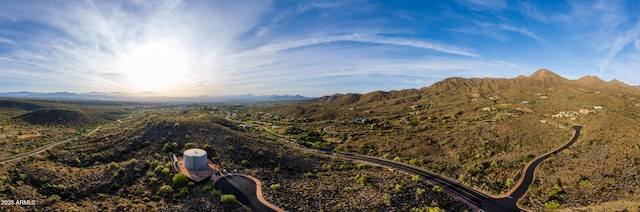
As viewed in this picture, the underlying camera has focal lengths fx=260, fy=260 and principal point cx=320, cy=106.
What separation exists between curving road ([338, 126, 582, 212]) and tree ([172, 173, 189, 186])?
38.2m

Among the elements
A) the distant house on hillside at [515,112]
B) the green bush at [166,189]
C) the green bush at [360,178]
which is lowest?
the green bush at [360,178]

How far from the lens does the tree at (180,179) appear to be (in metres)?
34.5

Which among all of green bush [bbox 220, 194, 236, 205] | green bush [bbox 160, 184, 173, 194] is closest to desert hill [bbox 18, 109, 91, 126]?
green bush [bbox 160, 184, 173, 194]

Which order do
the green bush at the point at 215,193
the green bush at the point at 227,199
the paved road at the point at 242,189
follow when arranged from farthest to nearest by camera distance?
the green bush at the point at 215,193, the paved road at the point at 242,189, the green bush at the point at 227,199

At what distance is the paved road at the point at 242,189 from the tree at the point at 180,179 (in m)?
3.79

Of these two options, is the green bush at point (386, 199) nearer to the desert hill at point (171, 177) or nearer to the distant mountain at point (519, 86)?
the desert hill at point (171, 177)

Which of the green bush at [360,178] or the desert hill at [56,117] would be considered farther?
the desert hill at [56,117]

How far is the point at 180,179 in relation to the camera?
34.8 m

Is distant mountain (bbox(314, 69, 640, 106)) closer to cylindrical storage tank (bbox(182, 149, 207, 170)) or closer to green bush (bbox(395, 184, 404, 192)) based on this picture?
green bush (bbox(395, 184, 404, 192))

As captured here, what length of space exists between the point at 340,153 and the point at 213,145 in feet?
106

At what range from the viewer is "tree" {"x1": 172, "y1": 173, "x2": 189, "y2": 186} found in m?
34.5

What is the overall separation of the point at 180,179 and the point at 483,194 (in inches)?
1767

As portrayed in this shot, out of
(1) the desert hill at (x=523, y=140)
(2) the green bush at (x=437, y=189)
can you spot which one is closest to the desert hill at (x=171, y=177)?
(2) the green bush at (x=437, y=189)

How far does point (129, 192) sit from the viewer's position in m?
33.2
